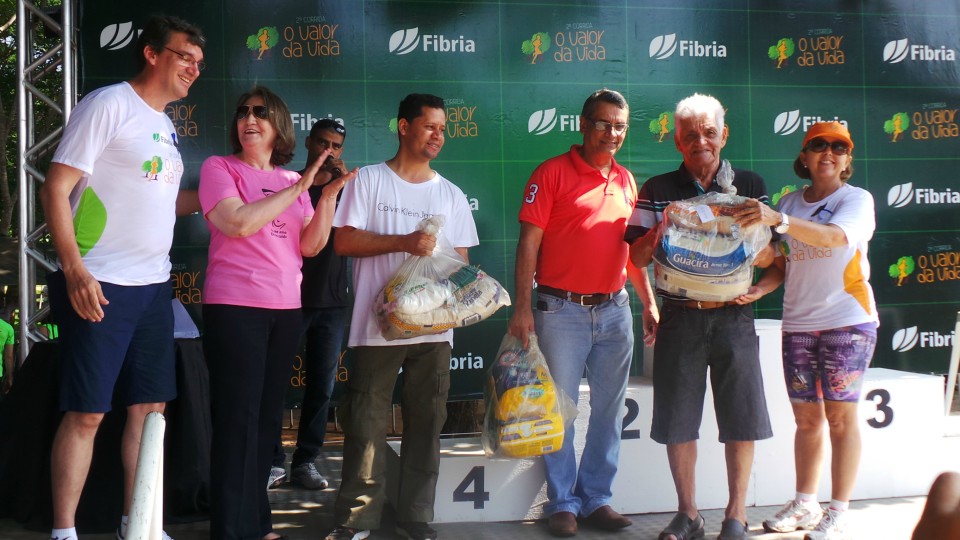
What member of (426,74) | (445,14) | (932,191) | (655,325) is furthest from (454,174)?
(932,191)

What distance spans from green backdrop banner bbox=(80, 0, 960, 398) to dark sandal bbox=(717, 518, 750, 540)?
2621 mm

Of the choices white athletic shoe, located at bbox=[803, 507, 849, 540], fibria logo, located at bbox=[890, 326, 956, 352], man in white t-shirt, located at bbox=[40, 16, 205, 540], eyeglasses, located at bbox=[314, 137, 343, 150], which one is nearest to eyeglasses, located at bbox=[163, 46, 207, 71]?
man in white t-shirt, located at bbox=[40, 16, 205, 540]

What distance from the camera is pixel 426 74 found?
19.1ft

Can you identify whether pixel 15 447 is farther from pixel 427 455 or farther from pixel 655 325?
pixel 655 325

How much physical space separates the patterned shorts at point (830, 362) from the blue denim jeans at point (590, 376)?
2.25 feet

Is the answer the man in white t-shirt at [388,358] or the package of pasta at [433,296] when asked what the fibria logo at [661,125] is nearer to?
the man in white t-shirt at [388,358]

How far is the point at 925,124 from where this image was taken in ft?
20.9

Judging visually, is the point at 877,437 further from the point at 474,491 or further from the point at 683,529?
the point at 474,491

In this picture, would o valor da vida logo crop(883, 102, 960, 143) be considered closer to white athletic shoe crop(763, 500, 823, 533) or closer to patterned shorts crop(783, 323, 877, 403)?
patterned shorts crop(783, 323, 877, 403)

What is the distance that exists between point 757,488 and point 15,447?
3316 millimetres

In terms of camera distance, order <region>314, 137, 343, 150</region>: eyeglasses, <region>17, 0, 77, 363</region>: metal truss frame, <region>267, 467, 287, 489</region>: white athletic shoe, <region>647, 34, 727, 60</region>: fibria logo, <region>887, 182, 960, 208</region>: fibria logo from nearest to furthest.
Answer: <region>314, 137, 343, 150</region>: eyeglasses → <region>267, 467, 287, 489</region>: white athletic shoe → <region>17, 0, 77, 363</region>: metal truss frame → <region>647, 34, 727, 60</region>: fibria logo → <region>887, 182, 960, 208</region>: fibria logo

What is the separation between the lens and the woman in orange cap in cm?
345

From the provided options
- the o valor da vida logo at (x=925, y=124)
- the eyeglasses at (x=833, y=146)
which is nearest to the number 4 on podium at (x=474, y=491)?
the eyeglasses at (x=833, y=146)

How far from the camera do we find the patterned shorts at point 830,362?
3.44 meters
